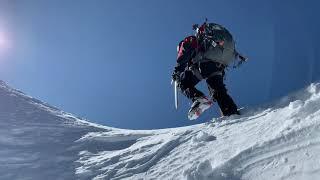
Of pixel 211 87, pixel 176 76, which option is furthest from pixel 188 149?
pixel 176 76

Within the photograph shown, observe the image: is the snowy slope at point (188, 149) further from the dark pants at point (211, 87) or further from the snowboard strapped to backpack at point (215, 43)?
the snowboard strapped to backpack at point (215, 43)

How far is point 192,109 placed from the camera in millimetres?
10930

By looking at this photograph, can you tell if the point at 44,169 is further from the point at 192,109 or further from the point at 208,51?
the point at 208,51

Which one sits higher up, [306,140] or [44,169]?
[44,169]

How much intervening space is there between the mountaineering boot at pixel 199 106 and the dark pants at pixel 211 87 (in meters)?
0.16

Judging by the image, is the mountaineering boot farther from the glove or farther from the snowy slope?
the glove

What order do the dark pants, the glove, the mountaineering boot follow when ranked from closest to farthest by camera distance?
1. the mountaineering boot
2. the dark pants
3. the glove

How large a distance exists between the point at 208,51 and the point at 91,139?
4101 millimetres

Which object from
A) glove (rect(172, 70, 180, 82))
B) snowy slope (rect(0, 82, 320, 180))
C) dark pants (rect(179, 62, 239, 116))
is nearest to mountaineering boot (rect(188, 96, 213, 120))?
dark pants (rect(179, 62, 239, 116))

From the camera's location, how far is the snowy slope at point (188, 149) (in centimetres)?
727

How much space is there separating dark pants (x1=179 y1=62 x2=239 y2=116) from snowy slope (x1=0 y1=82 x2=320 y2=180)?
0.50m

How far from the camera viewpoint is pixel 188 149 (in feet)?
30.7

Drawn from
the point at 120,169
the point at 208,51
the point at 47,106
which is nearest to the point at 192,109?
the point at 208,51

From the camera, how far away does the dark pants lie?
36.0ft
